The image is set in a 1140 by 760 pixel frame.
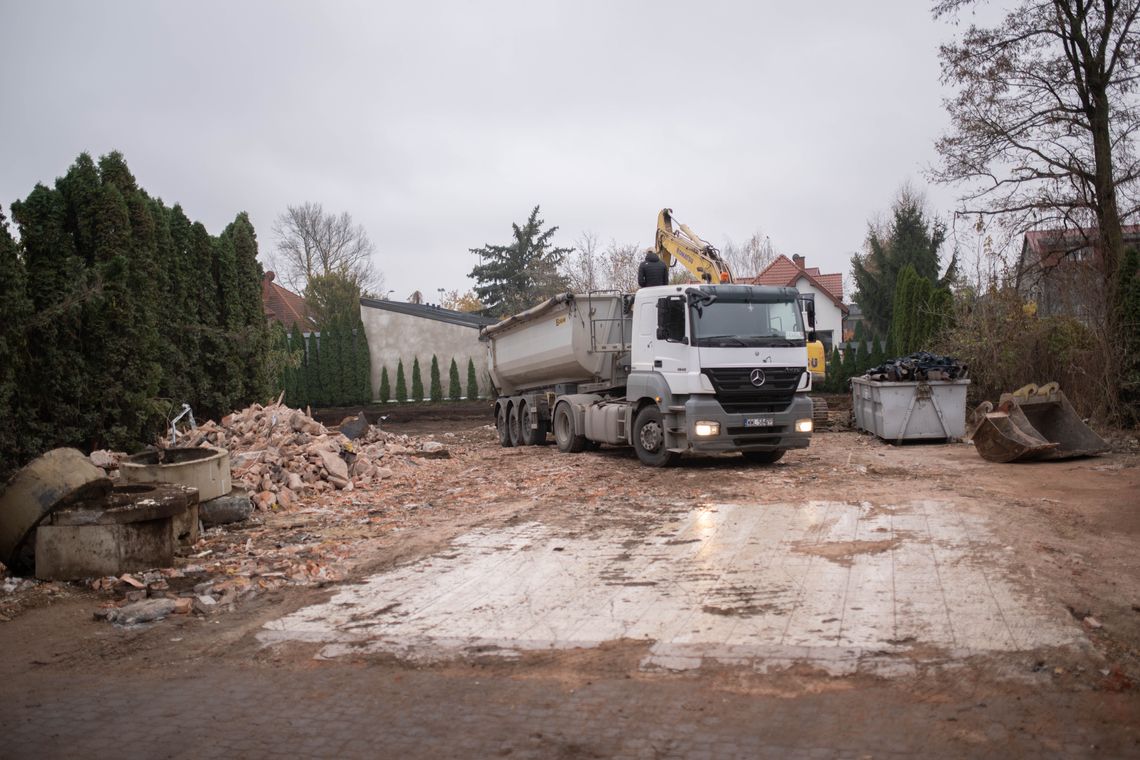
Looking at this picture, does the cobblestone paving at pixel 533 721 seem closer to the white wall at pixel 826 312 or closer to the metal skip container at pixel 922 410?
the metal skip container at pixel 922 410

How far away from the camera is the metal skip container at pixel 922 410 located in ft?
54.9

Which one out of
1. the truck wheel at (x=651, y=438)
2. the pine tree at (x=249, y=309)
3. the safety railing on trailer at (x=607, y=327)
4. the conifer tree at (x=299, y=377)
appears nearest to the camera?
the truck wheel at (x=651, y=438)

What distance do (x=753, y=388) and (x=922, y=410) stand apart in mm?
5491

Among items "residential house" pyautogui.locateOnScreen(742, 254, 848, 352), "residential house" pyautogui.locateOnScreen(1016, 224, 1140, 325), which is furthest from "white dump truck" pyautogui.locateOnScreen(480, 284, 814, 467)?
"residential house" pyautogui.locateOnScreen(742, 254, 848, 352)

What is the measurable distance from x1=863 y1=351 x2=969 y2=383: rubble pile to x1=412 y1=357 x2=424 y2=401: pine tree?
24.4 metres

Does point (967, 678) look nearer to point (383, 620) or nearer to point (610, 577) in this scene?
point (610, 577)

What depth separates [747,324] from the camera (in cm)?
1315

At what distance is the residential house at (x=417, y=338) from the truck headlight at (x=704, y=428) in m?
26.8

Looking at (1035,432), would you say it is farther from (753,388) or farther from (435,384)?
(435,384)

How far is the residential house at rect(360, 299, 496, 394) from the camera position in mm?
39438

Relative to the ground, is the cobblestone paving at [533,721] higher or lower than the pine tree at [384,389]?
lower

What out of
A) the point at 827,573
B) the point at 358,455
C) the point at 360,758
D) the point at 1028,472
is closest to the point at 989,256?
the point at 1028,472

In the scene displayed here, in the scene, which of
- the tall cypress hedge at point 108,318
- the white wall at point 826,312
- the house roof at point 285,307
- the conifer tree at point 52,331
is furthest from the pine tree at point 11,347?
the white wall at point 826,312

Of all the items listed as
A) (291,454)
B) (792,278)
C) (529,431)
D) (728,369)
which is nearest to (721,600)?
(728,369)
